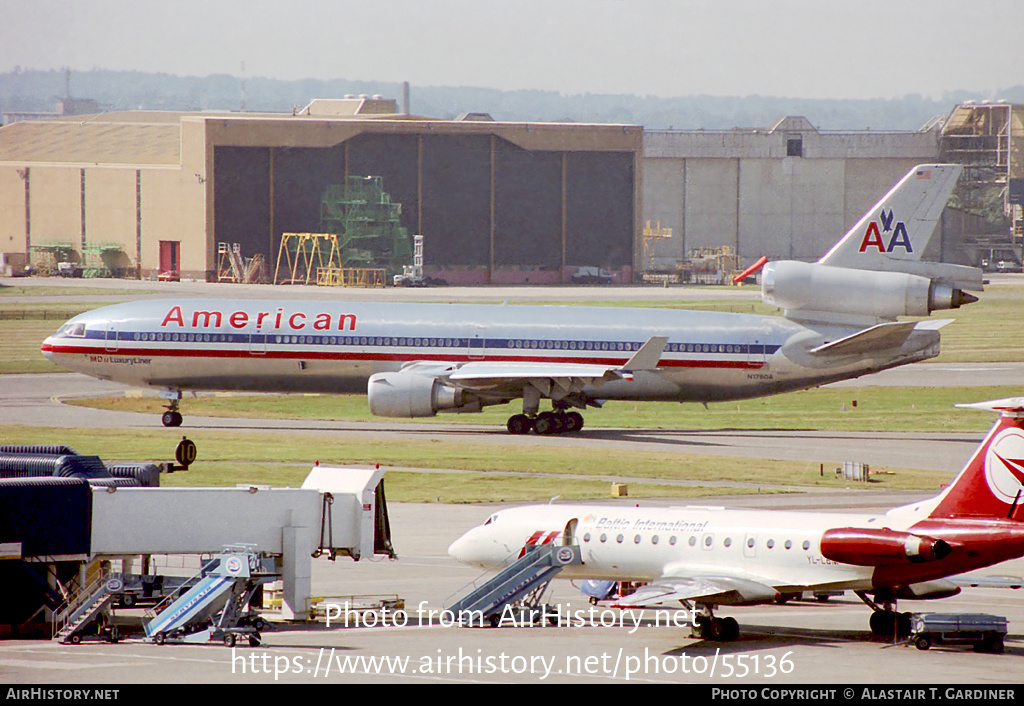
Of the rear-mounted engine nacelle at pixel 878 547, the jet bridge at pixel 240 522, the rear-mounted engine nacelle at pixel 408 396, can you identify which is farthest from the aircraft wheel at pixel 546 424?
the rear-mounted engine nacelle at pixel 878 547

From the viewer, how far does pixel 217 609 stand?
119ft

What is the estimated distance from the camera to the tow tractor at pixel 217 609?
35.4 m

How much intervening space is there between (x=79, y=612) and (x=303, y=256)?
425 feet

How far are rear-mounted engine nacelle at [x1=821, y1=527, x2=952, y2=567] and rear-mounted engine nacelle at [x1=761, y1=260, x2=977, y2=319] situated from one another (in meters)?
34.3

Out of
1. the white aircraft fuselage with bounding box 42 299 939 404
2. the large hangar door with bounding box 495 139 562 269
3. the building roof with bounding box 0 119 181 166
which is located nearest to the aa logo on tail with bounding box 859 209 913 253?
the white aircraft fuselage with bounding box 42 299 939 404

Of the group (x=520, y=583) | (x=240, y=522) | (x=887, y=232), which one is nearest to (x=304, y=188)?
(x=887, y=232)

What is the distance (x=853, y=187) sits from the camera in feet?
642

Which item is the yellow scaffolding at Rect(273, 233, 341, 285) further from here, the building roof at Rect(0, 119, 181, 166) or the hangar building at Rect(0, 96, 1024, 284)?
the building roof at Rect(0, 119, 181, 166)

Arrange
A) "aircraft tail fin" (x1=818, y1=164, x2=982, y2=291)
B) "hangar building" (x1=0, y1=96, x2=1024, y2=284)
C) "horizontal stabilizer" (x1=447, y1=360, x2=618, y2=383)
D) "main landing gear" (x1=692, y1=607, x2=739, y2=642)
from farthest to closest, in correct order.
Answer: "hangar building" (x1=0, y1=96, x2=1024, y2=284), "horizontal stabilizer" (x1=447, y1=360, x2=618, y2=383), "aircraft tail fin" (x1=818, y1=164, x2=982, y2=291), "main landing gear" (x1=692, y1=607, x2=739, y2=642)

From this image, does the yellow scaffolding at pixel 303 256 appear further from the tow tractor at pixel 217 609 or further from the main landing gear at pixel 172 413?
the tow tractor at pixel 217 609

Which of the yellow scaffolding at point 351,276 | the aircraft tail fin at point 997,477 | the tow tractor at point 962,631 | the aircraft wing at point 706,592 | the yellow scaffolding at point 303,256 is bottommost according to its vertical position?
the tow tractor at point 962,631

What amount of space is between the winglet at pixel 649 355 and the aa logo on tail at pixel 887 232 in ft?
35.7

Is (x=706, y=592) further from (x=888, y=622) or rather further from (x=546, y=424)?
(x=546, y=424)

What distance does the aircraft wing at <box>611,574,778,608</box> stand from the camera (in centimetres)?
3488
